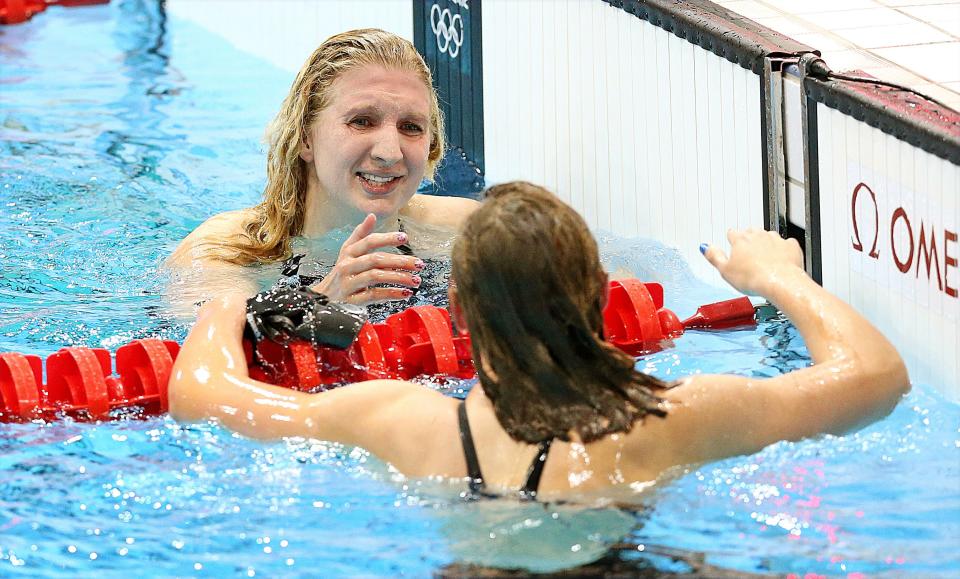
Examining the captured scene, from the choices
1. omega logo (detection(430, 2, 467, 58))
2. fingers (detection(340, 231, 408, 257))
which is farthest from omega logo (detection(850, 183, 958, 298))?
omega logo (detection(430, 2, 467, 58))

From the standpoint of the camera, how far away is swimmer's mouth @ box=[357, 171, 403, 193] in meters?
3.45

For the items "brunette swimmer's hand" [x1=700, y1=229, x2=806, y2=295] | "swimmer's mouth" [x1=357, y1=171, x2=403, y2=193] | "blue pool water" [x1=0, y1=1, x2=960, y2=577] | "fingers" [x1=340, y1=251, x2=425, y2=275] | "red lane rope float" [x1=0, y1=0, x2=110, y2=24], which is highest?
"brunette swimmer's hand" [x1=700, y1=229, x2=806, y2=295]

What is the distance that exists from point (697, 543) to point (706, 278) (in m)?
1.55

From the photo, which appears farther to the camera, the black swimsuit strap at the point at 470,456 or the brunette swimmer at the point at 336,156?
the brunette swimmer at the point at 336,156

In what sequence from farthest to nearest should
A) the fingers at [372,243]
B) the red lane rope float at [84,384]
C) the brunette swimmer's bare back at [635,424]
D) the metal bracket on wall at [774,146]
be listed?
the metal bracket on wall at [774,146]
the fingers at [372,243]
the red lane rope float at [84,384]
the brunette swimmer's bare back at [635,424]

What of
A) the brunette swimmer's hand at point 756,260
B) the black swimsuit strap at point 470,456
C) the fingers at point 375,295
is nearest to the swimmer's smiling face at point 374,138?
the fingers at point 375,295

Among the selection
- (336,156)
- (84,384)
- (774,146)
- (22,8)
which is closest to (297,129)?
(336,156)

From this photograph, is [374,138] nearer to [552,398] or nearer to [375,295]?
[375,295]

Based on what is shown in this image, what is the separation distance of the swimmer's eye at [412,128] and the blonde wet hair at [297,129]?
0.12 m

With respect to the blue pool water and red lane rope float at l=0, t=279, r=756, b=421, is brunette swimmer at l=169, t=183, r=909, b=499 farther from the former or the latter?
red lane rope float at l=0, t=279, r=756, b=421

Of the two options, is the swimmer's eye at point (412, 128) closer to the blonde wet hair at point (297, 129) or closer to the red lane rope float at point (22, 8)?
the blonde wet hair at point (297, 129)

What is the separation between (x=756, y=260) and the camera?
265 centimetres

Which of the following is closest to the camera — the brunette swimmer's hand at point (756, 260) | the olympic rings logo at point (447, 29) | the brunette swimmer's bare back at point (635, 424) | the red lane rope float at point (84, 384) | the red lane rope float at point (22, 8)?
the brunette swimmer's bare back at point (635, 424)

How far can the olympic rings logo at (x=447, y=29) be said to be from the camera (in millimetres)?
5043
